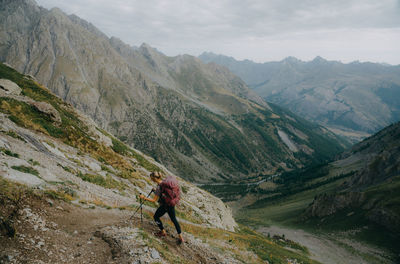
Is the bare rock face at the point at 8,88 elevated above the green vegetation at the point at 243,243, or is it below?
above

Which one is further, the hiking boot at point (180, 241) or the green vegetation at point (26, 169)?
the green vegetation at point (26, 169)

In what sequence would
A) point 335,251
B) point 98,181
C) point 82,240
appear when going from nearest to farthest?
point 82,240 < point 98,181 < point 335,251

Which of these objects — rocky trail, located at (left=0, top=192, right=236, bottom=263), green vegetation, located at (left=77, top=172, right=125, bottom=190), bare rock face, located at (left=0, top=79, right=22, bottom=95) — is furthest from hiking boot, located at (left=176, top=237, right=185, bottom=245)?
bare rock face, located at (left=0, top=79, right=22, bottom=95)

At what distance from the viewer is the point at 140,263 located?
9531 millimetres

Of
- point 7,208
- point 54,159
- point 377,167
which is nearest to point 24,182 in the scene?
point 7,208

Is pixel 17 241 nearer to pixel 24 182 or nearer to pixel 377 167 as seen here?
pixel 24 182

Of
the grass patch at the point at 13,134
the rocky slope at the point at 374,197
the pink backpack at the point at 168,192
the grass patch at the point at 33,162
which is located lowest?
the rocky slope at the point at 374,197

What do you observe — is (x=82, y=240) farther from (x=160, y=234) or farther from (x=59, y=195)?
(x=59, y=195)

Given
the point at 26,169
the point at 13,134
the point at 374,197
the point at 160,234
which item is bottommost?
the point at 374,197

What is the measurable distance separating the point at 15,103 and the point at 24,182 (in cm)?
2488

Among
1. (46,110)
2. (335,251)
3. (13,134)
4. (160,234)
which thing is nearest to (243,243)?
(160,234)

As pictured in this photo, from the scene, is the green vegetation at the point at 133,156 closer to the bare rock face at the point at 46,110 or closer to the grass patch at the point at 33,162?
the bare rock face at the point at 46,110

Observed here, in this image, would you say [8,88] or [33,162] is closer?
[33,162]

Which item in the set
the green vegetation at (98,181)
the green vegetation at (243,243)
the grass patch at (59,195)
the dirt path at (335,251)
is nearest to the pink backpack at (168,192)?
the grass patch at (59,195)
